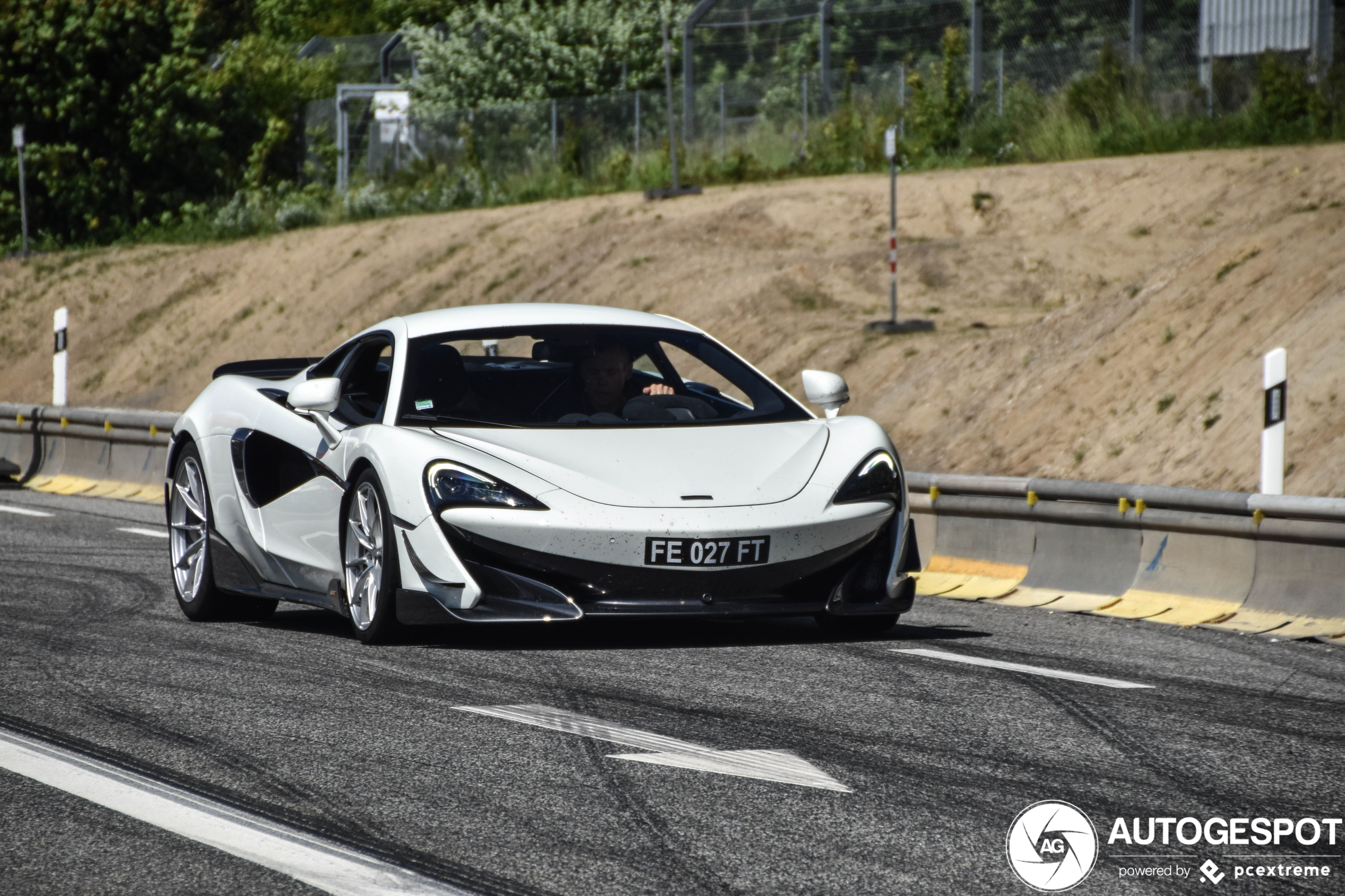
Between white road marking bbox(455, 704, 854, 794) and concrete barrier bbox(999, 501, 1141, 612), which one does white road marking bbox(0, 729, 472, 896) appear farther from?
concrete barrier bbox(999, 501, 1141, 612)

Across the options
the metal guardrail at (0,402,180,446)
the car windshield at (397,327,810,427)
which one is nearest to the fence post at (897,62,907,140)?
the metal guardrail at (0,402,180,446)

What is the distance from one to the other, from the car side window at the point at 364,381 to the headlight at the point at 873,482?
2.02 meters

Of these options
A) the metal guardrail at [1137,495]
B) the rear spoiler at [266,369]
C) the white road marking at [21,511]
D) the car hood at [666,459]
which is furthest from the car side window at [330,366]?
the white road marking at [21,511]

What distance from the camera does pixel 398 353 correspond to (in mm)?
8422

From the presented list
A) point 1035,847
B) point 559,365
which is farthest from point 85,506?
point 1035,847

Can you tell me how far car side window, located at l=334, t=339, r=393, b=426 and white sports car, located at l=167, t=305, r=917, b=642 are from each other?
0.04 feet

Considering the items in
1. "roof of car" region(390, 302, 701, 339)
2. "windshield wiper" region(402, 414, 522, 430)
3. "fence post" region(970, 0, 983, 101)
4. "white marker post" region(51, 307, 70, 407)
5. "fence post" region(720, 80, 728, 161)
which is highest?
"fence post" region(970, 0, 983, 101)

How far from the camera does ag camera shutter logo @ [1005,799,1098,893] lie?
13.8 ft

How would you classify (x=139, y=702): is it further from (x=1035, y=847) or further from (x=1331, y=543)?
(x=1331, y=543)

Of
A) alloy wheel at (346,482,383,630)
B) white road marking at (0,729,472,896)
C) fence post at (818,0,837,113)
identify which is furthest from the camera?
fence post at (818,0,837,113)

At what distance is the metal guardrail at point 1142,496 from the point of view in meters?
8.66

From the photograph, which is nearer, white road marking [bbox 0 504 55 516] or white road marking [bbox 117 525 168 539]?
white road marking [bbox 117 525 168 539]

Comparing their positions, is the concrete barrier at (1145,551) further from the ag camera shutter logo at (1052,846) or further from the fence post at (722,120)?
the fence post at (722,120)

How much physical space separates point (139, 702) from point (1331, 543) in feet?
16.6
